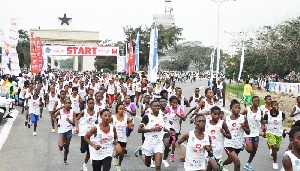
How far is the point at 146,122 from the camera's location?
7.75 m

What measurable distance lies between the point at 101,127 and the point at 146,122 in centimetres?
119

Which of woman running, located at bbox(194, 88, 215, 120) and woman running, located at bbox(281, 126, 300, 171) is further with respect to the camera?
woman running, located at bbox(194, 88, 215, 120)

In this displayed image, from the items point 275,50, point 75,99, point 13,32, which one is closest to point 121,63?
point 275,50

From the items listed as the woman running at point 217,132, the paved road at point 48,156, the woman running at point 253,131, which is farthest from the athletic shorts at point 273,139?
the woman running at point 217,132

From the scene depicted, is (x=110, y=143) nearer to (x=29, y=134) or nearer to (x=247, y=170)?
(x=247, y=170)

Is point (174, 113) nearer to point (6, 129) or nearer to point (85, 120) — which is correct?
point (85, 120)

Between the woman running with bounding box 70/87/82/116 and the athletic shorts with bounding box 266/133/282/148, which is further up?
the woman running with bounding box 70/87/82/116

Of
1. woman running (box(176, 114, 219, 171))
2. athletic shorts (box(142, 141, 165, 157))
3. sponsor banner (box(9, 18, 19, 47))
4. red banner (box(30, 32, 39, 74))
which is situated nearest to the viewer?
woman running (box(176, 114, 219, 171))

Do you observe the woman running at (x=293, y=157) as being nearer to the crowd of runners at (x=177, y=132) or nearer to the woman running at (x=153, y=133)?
the crowd of runners at (x=177, y=132)

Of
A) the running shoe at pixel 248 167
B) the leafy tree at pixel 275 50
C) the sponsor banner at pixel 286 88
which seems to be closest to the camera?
→ the running shoe at pixel 248 167

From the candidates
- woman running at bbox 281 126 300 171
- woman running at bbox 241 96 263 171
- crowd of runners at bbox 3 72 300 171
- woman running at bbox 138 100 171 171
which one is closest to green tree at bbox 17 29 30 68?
crowd of runners at bbox 3 72 300 171

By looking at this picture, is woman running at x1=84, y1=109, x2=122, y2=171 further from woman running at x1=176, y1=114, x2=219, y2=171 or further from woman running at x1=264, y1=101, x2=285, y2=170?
woman running at x1=264, y1=101, x2=285, y2=170

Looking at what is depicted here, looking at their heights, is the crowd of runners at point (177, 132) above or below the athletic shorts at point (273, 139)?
above

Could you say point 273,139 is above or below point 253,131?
below
